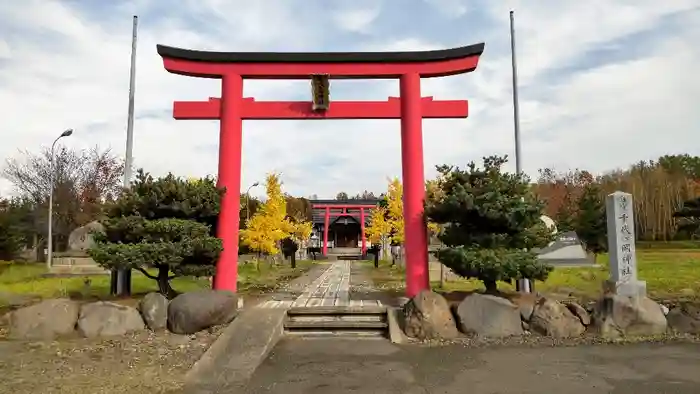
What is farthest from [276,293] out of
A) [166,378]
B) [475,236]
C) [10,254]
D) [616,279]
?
[10,254]

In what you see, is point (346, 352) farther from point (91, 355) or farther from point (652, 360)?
point (652, 360)

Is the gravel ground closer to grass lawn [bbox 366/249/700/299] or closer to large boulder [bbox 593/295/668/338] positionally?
large boulder [bbox 593/295/668/338]

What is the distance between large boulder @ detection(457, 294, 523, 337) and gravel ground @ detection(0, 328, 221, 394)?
15.4ft

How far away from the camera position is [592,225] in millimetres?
34750

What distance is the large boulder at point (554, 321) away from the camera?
9.00m

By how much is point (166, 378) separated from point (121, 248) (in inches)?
179

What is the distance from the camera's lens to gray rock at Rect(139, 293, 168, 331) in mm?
9391

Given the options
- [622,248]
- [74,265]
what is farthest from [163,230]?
[74,265]

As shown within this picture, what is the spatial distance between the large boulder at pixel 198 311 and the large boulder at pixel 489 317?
4.53 m

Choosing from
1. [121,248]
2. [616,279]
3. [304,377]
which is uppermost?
[121,248]

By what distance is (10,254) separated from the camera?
30.2 metres

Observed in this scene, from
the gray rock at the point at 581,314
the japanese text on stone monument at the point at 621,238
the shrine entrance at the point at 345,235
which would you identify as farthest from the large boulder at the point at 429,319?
the shrine entrance at the point at 345,235

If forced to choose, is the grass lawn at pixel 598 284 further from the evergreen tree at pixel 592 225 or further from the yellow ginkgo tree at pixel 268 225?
the evergreen tree at pixel 592 225

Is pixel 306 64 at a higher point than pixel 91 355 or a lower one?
higher
